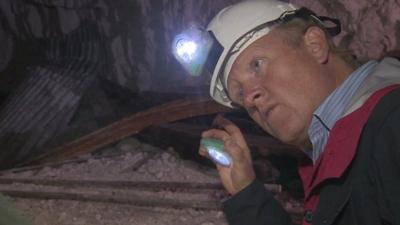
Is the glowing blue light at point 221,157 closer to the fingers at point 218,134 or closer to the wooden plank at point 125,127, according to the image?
the fingers at point 218,134

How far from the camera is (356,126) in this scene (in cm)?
126

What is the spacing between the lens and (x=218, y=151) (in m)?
1.99

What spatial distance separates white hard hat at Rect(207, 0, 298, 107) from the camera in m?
1.80

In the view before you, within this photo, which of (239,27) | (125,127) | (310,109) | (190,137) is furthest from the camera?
(125,127)

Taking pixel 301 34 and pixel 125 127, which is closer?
pixel 301 34

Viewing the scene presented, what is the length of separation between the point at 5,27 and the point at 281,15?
8273mm

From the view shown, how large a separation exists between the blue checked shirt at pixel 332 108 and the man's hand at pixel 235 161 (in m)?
0.45

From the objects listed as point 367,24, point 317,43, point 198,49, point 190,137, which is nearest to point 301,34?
point 317,43

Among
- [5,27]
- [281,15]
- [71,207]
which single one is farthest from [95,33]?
[281,15]

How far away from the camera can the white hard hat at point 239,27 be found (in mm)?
1801

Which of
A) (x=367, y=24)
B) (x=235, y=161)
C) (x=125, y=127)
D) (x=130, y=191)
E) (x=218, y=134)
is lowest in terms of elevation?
(x=130, y=191)

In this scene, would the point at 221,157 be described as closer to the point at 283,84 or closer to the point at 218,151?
the point at 218,151

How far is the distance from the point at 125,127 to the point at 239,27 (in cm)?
315

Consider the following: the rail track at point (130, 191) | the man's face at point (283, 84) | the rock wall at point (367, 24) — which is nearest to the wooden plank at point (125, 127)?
the rail track at point (130, 191)
